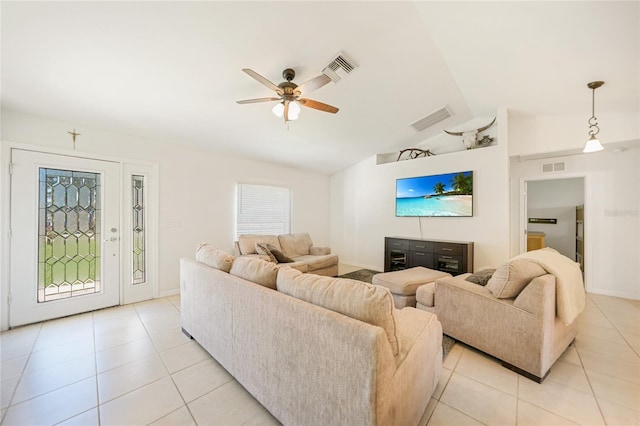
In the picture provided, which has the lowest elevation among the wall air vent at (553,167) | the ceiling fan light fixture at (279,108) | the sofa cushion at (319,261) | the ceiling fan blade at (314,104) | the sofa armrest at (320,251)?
the sofa cushion at (319,261)

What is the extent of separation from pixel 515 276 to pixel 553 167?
11.8 ft

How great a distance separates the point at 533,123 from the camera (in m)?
3.87

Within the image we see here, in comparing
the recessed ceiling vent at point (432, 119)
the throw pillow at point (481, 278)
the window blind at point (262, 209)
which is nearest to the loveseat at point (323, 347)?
the throw pillow at point (481, 278)

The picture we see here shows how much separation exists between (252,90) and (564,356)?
3.97 meters

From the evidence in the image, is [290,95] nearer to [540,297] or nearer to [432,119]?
[540,297]

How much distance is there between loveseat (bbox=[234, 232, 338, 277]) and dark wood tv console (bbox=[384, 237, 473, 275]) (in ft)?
3.70

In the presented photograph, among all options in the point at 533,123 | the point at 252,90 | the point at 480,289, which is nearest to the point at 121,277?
the point at 252,90

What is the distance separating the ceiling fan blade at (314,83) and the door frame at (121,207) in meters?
2.70

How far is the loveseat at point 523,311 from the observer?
5.99ft

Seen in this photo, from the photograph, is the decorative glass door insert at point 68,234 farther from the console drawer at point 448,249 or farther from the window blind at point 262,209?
the console drawer at point 448,249

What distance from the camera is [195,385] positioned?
182 cm

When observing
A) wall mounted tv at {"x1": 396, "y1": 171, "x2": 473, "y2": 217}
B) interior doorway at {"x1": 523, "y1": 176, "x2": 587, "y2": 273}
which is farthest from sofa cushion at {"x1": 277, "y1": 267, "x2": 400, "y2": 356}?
interior doorway at {"x1": 523, "y1": 176, "x2": 587, "y2": 273}

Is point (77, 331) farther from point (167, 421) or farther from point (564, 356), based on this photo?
point (564, 356)

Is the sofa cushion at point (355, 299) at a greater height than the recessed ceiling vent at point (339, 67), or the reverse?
the recessed ceiling vent at point (339, 67)
